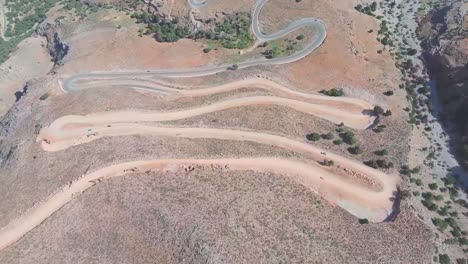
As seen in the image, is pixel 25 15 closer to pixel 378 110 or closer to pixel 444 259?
pixel 378 110

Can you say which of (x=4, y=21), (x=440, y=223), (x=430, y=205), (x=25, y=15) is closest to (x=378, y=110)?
(x=430, y=205)

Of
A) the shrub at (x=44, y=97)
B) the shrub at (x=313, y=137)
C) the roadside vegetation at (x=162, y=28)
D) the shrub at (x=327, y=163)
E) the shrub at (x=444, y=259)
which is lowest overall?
the shrub at (x=44, y=97)

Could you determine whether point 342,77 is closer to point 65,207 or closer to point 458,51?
point 458,51

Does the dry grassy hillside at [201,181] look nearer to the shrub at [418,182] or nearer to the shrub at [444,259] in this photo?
the shrub at [444,259]

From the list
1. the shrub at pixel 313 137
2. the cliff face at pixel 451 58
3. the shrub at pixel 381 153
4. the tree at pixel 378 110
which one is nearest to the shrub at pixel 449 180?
the cliff face at pixel 451 58

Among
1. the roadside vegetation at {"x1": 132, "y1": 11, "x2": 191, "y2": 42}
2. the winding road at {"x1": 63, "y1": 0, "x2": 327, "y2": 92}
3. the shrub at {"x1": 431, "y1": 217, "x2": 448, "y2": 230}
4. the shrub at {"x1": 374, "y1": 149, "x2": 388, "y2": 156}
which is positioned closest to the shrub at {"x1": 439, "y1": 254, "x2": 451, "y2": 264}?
the shrub at {"x1": 431, "y1": 217, "x2": 448, "y2": 230}
